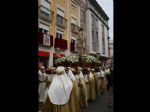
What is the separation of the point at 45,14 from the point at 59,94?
12.4 m

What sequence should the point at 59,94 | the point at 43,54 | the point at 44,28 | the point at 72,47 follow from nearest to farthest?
the point at 59,94, the point at 43,54, the point at 44,28, the point at 72,47

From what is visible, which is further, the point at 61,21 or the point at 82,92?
the point at 61,21

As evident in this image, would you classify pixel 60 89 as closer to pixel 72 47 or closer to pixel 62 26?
pixel 62 26

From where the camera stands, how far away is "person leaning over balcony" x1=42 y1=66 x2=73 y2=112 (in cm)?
599

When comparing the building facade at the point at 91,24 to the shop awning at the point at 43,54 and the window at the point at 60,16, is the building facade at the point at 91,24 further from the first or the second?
the shop awning at the point at 43,54

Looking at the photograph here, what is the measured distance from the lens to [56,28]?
19531 millimetres

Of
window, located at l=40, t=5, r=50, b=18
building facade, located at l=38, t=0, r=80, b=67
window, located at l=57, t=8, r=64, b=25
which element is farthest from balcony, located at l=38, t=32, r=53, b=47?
window, located at l=57, t=8, r=64, b=25

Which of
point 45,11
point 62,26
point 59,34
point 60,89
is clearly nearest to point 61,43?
point 59,34
